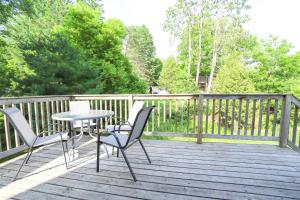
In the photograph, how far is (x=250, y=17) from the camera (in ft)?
39.2

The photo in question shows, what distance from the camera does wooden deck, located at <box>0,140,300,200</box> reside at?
1.79 metres

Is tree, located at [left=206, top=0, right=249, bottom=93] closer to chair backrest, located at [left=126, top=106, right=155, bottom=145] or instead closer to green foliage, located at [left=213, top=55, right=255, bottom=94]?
green foliage, located at [left=213, top=55, right=255, bottom=94]

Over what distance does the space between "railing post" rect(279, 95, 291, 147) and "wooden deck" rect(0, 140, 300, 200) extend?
237 mm

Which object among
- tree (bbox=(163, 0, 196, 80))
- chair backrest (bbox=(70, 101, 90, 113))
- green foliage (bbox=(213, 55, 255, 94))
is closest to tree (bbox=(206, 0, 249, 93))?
tree (bbox=(163, 0, 196, 80))

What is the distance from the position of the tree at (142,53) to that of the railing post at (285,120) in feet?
59.0

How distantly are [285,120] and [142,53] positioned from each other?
22196mm

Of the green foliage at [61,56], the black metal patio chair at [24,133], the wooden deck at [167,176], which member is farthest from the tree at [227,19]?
the black metal patio chair at [24,133]

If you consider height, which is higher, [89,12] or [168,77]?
[89,12]

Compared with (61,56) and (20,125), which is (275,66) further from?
(20,125)

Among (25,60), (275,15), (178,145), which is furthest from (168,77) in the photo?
(178,145)

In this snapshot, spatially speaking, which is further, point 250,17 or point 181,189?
point 250,17

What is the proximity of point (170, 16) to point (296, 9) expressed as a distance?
8.48 metres

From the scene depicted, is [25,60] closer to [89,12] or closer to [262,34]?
[89,12]

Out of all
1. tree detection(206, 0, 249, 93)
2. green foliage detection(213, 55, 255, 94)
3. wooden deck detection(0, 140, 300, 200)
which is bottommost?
wooden deck detection(0, 140, 300, 200)
